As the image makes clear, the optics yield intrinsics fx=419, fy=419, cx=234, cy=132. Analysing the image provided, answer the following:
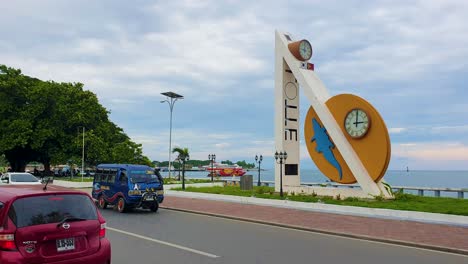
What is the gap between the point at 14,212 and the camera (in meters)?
6.07

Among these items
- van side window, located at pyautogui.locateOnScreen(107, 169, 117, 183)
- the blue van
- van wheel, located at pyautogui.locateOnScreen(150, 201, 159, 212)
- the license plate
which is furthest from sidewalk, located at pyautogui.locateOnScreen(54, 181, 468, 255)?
the license plate

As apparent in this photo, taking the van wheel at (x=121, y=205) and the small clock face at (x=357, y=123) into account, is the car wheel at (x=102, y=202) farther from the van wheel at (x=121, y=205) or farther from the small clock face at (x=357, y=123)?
the small clock face at (x=357, y=123)

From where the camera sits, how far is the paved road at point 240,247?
31.0ft

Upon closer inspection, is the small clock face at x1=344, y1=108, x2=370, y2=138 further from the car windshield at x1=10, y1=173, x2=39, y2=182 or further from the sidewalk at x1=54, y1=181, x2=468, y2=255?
the car windshield at x1=10, y1=173, x2=39, y2=182

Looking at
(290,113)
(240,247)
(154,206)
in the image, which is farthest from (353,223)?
(290,113)

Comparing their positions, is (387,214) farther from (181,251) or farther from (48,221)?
(48,221)

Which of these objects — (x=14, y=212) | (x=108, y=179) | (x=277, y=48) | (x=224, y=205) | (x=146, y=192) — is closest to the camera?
(x=14, y=212)

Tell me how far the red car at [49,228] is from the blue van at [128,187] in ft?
39.0

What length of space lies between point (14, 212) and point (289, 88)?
24.4 m

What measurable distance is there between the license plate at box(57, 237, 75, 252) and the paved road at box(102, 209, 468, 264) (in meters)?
2.67

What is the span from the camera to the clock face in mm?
27547

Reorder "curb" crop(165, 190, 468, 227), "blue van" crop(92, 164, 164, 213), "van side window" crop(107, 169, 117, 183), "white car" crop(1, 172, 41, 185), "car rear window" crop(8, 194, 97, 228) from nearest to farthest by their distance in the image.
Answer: "car rear window" crop(8, 194, 97, 228)
"curb" crop(165, 190, 468, 227)
"blue van" crop(92, 164, 164, 213)
"van side window" crop(107, 169, 117, 183)
"white car" crop(1, 172, 41, 185)

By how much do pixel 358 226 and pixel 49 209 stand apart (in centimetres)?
1111

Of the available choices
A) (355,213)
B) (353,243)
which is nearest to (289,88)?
(355,213)
